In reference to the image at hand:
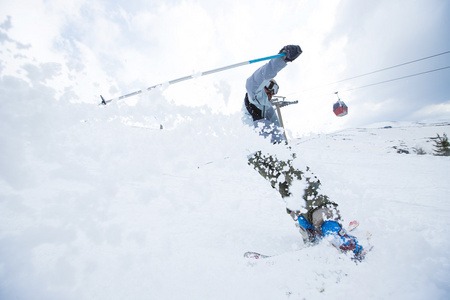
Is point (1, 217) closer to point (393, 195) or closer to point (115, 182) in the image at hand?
point (115, 182)

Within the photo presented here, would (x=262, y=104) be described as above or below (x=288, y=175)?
above

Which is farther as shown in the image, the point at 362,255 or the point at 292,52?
the point at 292,52

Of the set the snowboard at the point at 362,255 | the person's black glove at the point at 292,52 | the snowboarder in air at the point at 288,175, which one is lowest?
the snowboard at the point at 362,255

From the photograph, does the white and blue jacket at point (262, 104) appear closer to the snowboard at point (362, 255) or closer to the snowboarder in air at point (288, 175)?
the snowboarder in air at point (288, 175)

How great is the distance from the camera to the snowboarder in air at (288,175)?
1.83 m

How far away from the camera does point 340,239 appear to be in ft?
5.36

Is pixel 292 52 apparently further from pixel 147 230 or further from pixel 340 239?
pixel 147 230

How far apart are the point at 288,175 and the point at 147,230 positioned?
72.8 inches

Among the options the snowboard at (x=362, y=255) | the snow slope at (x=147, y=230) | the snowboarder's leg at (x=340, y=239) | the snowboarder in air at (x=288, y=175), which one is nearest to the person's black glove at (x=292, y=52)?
the snowboarder in air at (x=288, y=175)

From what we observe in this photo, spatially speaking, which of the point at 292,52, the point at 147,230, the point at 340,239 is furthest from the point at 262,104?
the point at 147,230

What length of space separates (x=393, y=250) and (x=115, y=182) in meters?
2.45

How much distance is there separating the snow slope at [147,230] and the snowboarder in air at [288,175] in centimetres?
15

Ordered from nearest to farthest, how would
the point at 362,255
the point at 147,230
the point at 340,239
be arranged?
1. the point at 362,255
2. the point at 340,239
3. the point at 147,230

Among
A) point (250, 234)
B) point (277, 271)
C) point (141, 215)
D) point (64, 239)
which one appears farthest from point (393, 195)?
point (64, 239)
